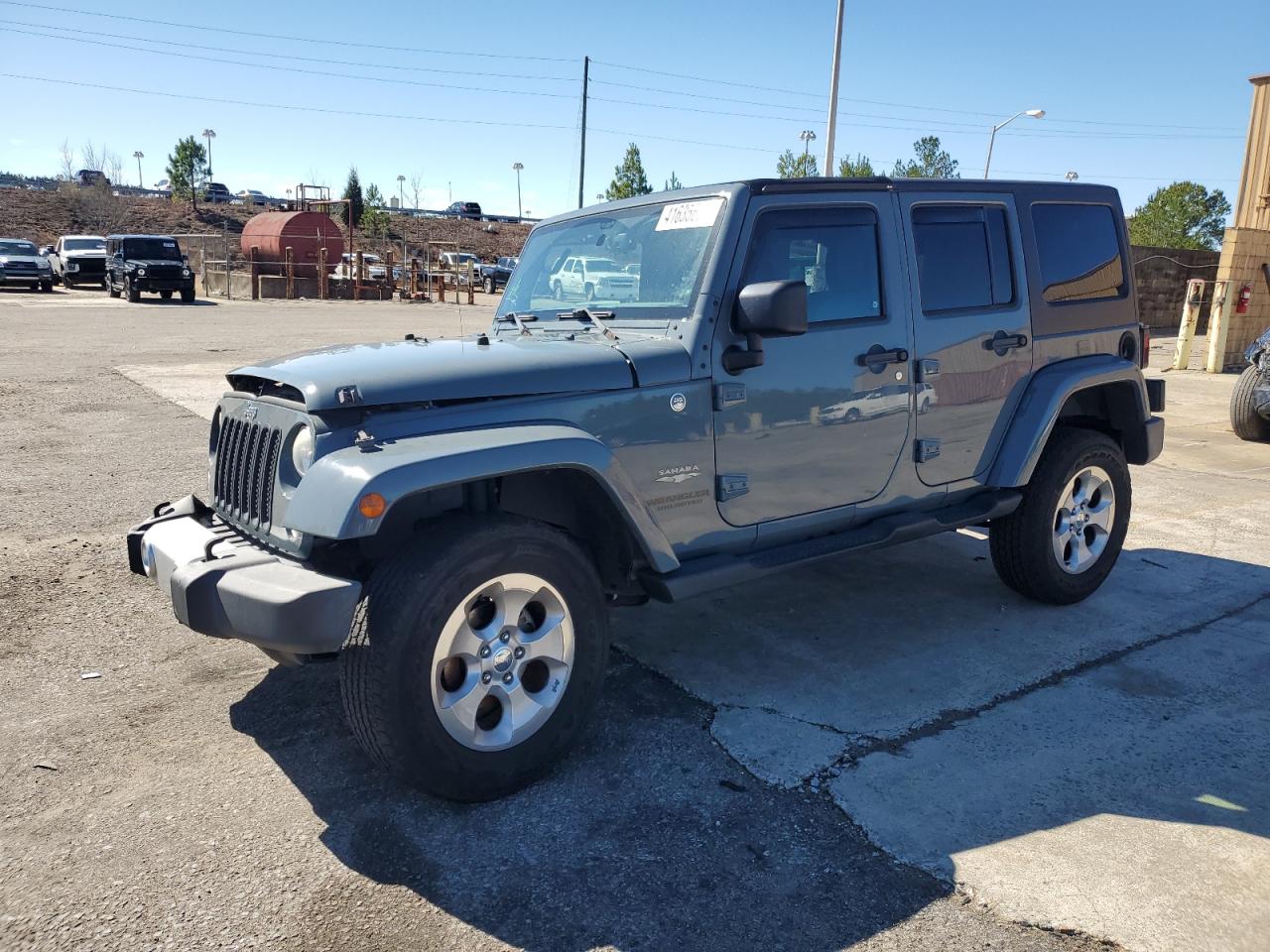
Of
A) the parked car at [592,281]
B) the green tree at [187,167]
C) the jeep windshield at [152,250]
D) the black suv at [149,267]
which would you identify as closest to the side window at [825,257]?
the parked car at [592,281]

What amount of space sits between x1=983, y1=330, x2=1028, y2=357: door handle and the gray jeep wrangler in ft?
0.06

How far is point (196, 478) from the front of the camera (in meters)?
6.83

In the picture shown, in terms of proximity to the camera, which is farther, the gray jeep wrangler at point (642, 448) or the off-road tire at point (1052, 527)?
the off-road tire at point (1052, 527)

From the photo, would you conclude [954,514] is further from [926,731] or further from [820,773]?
[820,773]

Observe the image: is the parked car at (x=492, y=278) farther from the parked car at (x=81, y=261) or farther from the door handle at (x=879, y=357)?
the door handle at (x=879, y=357)

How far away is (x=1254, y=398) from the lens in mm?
9242

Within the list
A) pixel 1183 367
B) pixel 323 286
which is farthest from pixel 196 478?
pixel 323 286

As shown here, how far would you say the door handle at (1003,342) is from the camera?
14.3 ft

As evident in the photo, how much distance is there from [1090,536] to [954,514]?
41.4 inches

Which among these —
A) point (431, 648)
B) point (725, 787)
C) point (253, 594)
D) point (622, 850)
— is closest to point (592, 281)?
point (431, 648)

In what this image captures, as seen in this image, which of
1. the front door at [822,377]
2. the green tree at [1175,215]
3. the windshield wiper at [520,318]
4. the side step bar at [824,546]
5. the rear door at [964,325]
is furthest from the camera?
the green tree at [1175,215]

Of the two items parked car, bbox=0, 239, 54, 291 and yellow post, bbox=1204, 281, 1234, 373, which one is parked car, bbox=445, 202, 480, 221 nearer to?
parked car, bbox=0, 239, 54, 291

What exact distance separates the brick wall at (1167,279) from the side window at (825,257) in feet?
67.9

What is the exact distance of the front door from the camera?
11.7ft
